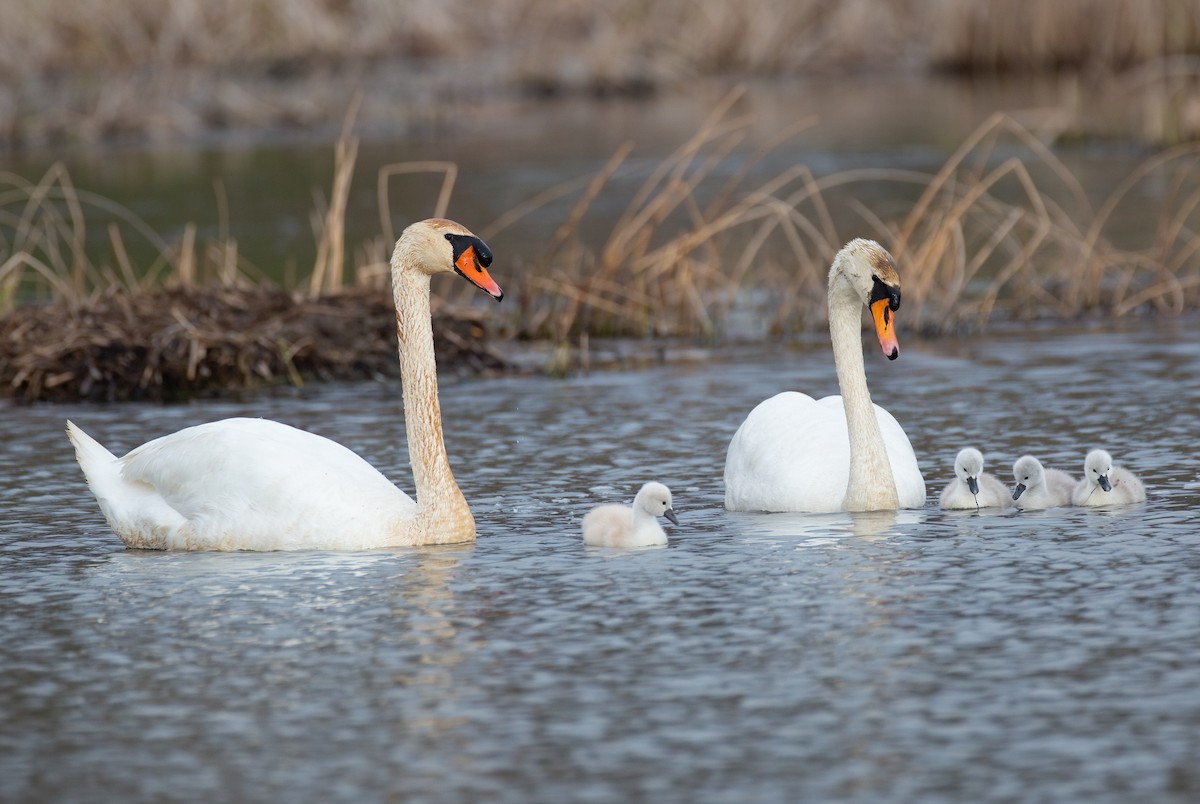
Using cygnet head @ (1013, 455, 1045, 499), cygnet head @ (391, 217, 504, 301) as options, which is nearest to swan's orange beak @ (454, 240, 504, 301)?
cygnet head @ (391, 217, 504, 301)

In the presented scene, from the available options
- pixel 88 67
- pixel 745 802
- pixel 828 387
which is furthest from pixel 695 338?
pixel 88 67

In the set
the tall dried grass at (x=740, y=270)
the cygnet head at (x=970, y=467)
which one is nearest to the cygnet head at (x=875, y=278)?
the cygnet head at (x=970, y=467)

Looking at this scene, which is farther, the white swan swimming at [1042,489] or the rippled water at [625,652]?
the white swan swimming at [1042,489]

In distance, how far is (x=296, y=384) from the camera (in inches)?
524

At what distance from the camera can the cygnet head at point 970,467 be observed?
881cm

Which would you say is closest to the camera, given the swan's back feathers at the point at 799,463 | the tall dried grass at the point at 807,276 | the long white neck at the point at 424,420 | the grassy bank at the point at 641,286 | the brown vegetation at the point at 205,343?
the long white neck at the point at 424,420

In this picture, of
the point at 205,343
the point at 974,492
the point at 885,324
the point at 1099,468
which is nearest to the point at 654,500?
the point at 885,324

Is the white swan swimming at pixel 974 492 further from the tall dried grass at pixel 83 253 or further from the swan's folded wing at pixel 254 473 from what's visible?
the tall dried grass at pixel 83 253

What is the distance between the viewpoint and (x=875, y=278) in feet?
30.1

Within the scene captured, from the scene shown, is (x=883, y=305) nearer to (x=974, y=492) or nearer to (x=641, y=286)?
(x=974, y=492)

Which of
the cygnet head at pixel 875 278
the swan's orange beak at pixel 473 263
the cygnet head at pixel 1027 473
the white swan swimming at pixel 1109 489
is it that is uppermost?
the swan's orange beak at pixel 473 263

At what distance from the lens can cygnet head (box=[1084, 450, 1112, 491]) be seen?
8727 millimetres

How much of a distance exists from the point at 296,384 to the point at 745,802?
8.26 metres

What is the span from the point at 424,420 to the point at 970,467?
2176 millimetres
